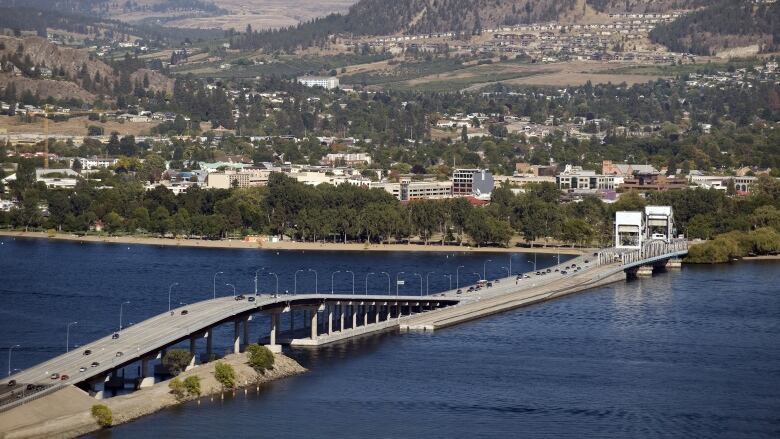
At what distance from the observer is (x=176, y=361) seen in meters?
50.6

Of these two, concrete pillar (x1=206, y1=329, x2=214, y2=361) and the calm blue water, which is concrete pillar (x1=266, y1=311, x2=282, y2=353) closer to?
the calm blue water

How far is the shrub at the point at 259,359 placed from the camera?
168ft

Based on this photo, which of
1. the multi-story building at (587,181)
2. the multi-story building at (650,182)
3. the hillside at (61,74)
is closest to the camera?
the multi-story building at (650,182)

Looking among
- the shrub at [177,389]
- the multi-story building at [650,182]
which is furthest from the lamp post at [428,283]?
the multi-story building at [650,182]

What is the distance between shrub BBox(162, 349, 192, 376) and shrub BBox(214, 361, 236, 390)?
1.06 metres

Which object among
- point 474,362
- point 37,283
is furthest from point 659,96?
point 474,362

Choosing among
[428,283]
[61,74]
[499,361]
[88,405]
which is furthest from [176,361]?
[61,74]

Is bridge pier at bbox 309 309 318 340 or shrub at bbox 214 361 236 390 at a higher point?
bridge pier at bbox 309 309 318 340

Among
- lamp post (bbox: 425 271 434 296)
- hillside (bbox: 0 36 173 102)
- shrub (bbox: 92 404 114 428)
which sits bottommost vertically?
shrub (bbox: 92 404 114 428)

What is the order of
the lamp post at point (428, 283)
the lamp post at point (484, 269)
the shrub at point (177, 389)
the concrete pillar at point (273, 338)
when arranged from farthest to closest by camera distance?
the lamp post at point (484, 269) → the lamp post at point (428, 283) → the concrete pillar at point (273, 338) → the shrub at point (177, 389)

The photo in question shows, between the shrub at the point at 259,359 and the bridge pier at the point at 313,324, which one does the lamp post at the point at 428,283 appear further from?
the shrub at the point at 259,359

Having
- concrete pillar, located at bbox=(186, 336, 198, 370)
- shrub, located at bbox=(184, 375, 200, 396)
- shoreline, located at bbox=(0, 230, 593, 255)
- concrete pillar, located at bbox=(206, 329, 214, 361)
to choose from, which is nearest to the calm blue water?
shrub, located at bbox=(184, 375, 200, 396)

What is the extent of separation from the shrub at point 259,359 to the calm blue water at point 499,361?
0.94m

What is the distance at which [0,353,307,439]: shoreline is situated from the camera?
42719 mm
